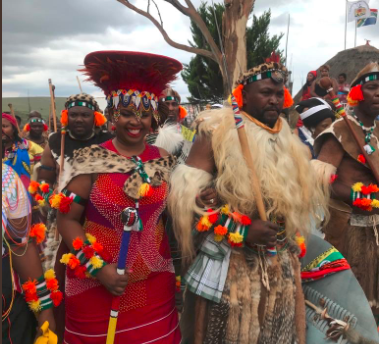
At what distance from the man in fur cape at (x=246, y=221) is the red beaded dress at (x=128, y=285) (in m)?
0.17

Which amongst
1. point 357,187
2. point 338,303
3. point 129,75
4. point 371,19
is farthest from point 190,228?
point 371,19

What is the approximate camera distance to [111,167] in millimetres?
2350

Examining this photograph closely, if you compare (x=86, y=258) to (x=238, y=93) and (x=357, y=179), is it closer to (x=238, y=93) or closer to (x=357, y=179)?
(x=238, y=93)

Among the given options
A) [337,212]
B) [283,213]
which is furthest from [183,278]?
[337,212]

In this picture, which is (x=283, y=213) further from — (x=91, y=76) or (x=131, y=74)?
(x=91, y=76)

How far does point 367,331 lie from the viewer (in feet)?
8.56

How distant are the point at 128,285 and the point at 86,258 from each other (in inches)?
11.8

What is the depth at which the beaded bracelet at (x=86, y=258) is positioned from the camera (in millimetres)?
2271

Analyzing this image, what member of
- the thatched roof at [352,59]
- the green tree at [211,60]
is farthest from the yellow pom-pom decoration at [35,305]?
the thatched roof at [352,59]

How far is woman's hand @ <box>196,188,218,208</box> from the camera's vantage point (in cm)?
239

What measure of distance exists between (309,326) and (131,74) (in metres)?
1.93

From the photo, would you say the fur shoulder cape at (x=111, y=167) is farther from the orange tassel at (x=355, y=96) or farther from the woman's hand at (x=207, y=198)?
the orange tassel at (x=355, y=96)

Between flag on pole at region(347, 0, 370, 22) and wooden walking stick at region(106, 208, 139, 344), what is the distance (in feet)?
61.6

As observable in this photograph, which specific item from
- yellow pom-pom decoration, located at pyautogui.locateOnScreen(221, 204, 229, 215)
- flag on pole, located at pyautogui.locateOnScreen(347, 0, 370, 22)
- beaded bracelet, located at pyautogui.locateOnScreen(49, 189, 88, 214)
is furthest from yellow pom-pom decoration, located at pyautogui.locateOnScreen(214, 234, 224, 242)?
flag on pole, located at pyautogui.locateOnScreen(347, 0, 370, 22)
